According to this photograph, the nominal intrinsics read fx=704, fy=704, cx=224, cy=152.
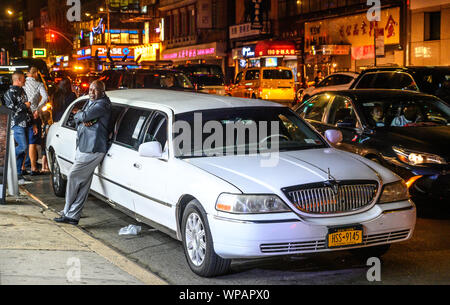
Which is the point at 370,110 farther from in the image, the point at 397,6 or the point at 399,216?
the point at 397,6

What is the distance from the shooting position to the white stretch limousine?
600 cm

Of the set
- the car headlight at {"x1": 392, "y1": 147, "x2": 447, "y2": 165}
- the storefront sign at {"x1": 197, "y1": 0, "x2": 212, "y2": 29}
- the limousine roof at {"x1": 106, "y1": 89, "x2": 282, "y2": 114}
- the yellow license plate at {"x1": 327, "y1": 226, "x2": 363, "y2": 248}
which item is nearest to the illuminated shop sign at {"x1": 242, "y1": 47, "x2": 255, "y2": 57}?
the storefront sign at {"x1": 197, "y1": 0, "x2": 212, "y2": 29}

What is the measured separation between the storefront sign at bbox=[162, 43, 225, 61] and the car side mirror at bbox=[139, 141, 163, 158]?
44620 millimetres

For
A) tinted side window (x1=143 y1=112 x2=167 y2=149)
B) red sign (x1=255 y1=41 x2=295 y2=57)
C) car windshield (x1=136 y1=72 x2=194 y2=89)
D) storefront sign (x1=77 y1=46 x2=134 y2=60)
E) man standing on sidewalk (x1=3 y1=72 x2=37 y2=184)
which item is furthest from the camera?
storefront sign (x1=77 y1=46 x2=134 y2=60)

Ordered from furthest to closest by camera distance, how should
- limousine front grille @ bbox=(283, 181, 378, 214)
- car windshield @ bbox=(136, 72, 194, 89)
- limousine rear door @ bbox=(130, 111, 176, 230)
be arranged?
car windshield @ bbox=(136, 72, 194, 89), limousine rear door @ bbox=(130, 111, 176, 230), limousine front grille @ bbox=(283, 181, 378, 214)

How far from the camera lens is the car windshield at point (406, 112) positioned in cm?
1014

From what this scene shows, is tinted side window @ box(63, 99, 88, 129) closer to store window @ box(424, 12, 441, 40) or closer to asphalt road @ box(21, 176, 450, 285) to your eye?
asphalt road @ box(21, 176, 450, 285)

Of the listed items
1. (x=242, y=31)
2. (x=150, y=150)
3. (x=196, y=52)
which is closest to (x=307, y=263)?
(x=150, y=150)

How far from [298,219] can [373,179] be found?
94 cm

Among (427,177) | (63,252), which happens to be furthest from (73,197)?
(427,177)

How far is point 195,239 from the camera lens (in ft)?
21.3

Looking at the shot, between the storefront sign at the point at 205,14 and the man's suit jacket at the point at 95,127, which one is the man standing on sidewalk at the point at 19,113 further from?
Result: the storefront sign at the point at 205,14

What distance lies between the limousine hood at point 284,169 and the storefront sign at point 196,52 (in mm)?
44769

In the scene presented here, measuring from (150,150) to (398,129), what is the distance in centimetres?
403
